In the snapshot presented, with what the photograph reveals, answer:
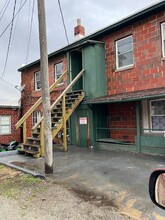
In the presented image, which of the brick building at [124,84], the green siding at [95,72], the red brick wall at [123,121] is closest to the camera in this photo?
the brick building at [124,84]

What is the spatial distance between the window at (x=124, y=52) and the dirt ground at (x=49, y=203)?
21.4ft

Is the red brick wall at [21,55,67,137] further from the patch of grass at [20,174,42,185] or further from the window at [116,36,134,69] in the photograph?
the patch of grass at [20,174,42,185]

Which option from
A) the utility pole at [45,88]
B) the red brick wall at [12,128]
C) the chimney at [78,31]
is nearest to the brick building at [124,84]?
the chimney at [78,31]

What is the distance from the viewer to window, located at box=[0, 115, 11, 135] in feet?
50.6

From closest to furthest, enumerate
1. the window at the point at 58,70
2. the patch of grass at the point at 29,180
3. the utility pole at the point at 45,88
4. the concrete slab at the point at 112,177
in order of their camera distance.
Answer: the concrete slab at the point at 112,177 < the patch of grass at the point at 29,180 < the utility pole at the point at 45,88 < the window at the point at 58,70

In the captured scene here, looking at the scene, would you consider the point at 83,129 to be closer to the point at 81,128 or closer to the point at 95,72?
the point at 81,128

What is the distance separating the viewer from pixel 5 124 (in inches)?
613

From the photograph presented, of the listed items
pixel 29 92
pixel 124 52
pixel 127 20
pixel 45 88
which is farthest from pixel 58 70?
pixel 45 88

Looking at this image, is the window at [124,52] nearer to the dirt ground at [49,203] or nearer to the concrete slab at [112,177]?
the concrete slab at [112,177]

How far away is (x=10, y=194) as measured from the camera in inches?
178

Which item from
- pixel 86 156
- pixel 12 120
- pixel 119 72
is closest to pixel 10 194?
pixel 86 156

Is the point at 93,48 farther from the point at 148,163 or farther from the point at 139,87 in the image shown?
the point at 148,163

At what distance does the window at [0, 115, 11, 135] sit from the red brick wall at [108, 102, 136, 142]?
29.4 feet

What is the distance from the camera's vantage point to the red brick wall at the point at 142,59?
820cm
